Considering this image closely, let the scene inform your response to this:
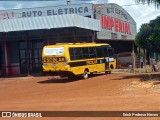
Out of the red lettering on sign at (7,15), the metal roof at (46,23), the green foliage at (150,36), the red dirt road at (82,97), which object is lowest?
the red dirt road at (82,97)

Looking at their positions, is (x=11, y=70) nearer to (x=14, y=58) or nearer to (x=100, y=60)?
(x=14, y=58)

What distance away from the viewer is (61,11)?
4088 centimetres

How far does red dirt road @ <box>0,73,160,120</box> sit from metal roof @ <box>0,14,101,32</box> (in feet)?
27.6

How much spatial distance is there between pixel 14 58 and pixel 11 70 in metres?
1.22

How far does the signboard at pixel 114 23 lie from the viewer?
136 ft

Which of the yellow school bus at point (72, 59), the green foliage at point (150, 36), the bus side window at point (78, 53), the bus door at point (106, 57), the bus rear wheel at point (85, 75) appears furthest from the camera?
the bus door at point (106, 57)

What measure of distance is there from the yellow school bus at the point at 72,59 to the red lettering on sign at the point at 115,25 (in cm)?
1207

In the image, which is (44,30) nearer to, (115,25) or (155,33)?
(115,25)

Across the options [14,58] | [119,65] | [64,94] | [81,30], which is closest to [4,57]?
[14,58]

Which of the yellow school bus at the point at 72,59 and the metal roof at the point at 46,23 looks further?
the metal roof at the point at 46,23

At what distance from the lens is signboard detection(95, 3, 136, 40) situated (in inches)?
1630

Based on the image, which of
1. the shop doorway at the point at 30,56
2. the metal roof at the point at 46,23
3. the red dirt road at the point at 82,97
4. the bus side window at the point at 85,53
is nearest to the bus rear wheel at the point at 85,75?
the bus side window at the point at 85,53

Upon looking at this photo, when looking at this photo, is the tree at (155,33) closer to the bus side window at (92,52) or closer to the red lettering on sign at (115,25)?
the bus side window at (92,52)

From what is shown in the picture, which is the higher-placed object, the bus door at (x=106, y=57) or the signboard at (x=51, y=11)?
the signboard at (x=51, y=11)
